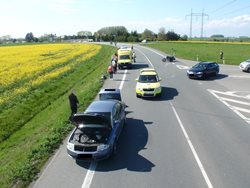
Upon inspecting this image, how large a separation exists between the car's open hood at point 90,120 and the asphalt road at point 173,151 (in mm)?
1348

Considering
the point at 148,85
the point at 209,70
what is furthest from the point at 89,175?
the point at 209,70

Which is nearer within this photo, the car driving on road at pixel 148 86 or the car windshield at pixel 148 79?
the car driving on road at pixel 148 86

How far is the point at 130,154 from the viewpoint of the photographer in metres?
11.4

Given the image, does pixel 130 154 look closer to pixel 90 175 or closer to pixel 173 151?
pixel 173 151

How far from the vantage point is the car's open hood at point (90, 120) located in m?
11.0

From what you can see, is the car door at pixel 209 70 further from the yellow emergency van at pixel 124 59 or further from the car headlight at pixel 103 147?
the car headlight at pixel 103 147

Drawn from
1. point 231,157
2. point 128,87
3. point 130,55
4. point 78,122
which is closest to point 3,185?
point 78,122

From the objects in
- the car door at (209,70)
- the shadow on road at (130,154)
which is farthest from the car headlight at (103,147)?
the car door at (209,70)

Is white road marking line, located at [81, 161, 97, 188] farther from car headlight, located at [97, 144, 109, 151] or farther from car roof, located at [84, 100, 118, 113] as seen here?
car roof, located at [84, 100, 118, 113]

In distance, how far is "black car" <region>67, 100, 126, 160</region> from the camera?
10.4m

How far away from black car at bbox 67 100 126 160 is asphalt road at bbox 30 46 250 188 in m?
0.50

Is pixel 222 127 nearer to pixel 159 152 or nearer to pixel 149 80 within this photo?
pixel 159 152

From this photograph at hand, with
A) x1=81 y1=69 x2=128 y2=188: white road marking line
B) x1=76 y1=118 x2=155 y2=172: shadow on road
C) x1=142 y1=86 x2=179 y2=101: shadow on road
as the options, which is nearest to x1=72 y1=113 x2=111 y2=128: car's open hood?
x1=76 y1=118 x2=155 y2=172: shadow on road

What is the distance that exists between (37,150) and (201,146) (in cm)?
667
